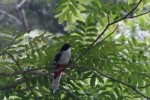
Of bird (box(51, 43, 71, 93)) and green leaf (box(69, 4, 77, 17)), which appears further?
green leaf (box(69, 4, 77, 17))

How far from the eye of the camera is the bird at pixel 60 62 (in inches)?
108

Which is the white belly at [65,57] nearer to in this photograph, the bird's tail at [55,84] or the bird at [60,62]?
the bird at [60,62]

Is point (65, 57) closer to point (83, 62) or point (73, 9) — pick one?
point (83, 62)

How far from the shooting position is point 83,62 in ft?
9.34

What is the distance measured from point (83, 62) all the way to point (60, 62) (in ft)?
0.54

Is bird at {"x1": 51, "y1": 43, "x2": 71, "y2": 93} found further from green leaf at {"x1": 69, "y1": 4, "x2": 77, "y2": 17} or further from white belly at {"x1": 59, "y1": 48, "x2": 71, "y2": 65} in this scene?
green leaf at {"x1": 69, "y1": 4, "x2": 77, "y2": 17}

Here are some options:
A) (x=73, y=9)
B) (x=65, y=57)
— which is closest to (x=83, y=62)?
(x=65, y=57)

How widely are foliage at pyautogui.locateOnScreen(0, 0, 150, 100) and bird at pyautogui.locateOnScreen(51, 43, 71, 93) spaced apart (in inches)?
1.6

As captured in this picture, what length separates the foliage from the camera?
9.06 feet

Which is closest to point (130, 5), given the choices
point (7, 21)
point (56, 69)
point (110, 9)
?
point (110, 9)

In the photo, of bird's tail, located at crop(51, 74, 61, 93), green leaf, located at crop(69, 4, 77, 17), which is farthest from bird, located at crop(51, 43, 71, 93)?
green leaf, located at crop(69, 4, 77, 17)

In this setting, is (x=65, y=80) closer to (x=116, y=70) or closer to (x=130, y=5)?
(x=116, y=70)

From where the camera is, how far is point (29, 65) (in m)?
2.94

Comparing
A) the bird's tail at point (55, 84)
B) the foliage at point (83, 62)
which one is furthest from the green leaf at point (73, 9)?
the bird's tail at point (55, 84)
